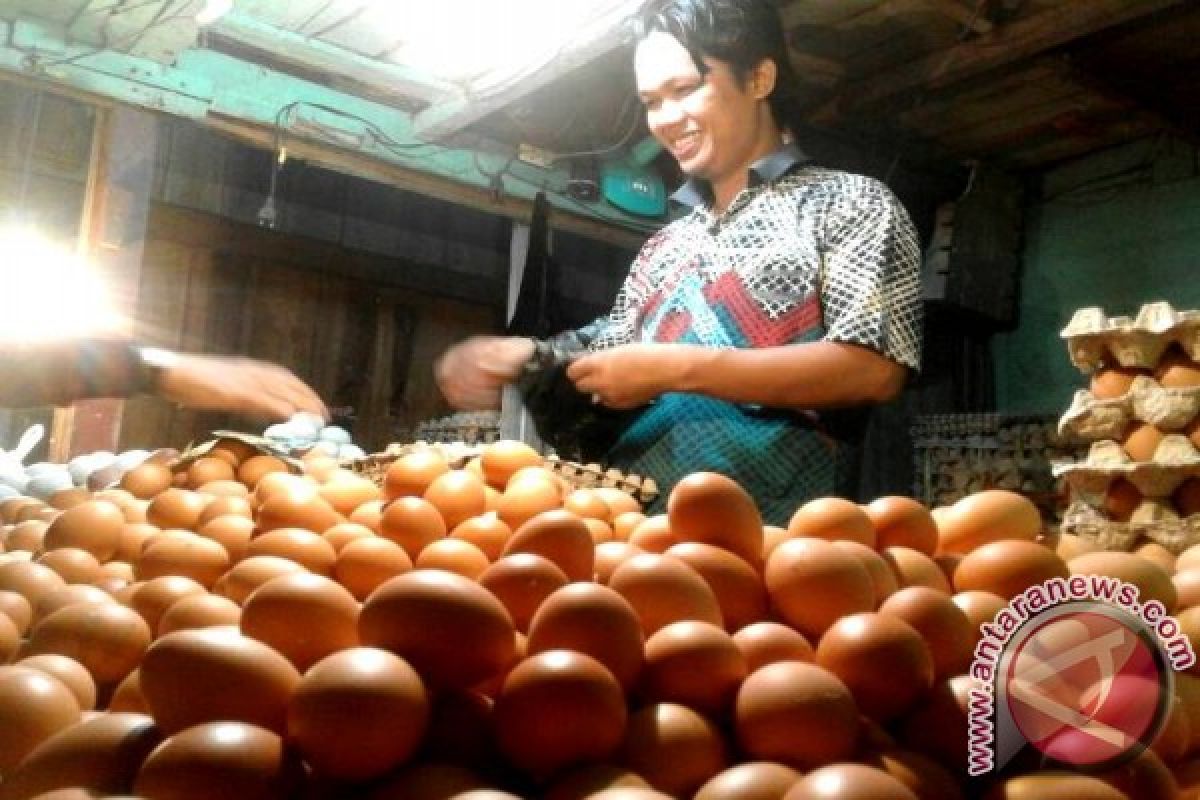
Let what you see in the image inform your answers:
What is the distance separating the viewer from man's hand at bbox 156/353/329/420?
5.40 feet

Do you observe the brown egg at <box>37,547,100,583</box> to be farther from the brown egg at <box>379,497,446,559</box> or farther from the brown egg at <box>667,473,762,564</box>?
the brown egg at <box>667,473,762,564</box>

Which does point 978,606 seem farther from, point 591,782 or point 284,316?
point 284,316

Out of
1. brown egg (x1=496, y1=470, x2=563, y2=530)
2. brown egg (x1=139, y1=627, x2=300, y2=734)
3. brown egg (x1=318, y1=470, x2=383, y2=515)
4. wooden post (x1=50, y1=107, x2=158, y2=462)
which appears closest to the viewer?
brown egg (x1=139, y1=627, x2=300, y2=734)

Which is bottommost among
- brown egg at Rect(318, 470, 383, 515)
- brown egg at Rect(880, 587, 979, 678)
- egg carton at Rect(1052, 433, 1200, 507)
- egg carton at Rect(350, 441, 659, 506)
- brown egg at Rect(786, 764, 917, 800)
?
brown egg at Rect(786, 764, 917, 800)

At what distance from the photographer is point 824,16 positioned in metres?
3.61

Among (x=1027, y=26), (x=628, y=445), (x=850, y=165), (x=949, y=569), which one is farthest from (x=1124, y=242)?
(x=949, y=569)

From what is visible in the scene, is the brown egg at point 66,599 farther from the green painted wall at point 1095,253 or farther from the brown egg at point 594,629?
the green painted wall at point 1095,253

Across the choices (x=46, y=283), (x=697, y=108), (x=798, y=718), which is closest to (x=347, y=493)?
(x=798, y=718)

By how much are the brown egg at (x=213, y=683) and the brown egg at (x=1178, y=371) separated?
6.02ft

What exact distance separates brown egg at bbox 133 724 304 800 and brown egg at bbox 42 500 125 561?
0.75 m

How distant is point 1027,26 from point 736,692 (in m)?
3.31

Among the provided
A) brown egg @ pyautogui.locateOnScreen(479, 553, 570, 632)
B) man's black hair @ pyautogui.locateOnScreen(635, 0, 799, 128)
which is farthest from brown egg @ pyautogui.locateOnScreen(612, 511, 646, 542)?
man's black hair @ pyautogui.locateOnScreen(635, 0, 799, 128)

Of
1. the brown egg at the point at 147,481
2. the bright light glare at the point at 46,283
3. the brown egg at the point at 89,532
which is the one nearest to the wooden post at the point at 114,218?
the bright light glare at the point at 46,283

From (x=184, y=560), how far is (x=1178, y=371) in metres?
1.84
